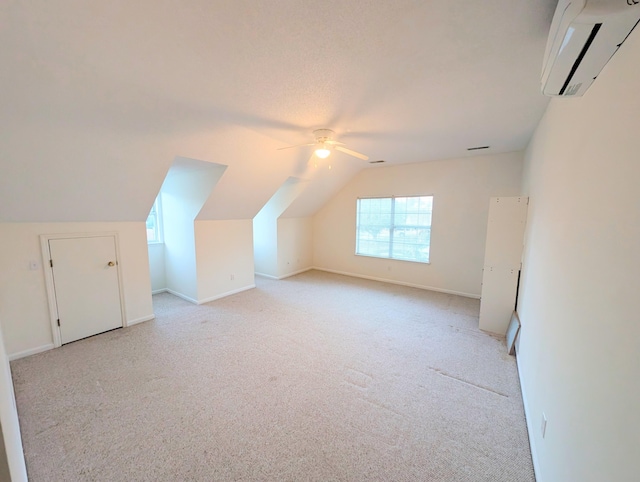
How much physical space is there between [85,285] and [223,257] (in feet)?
6.45

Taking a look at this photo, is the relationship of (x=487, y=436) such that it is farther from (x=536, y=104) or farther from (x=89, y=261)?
(x=89, y=261)

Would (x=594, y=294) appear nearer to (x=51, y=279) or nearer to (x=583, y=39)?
(x=583, y=39)

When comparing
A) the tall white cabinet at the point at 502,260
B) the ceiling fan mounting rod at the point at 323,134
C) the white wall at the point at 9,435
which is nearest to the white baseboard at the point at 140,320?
the white wall at the point at 9,435

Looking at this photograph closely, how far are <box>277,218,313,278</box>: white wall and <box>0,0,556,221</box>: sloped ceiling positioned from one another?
2849 millimetres

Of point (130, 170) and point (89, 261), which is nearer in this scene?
point (130, 170)

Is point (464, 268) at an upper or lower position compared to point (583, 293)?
lower

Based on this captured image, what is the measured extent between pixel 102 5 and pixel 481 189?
202 inches

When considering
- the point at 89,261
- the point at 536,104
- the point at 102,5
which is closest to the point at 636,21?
the point at 536,104

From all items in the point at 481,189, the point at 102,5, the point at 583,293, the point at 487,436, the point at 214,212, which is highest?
the point at 102,5

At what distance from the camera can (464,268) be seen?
15.9 feet

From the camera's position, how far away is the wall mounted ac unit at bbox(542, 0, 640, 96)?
0.87 m

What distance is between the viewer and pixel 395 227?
5641mm

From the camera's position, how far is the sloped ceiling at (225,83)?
128cm

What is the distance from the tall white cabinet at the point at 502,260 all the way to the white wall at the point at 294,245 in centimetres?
416
